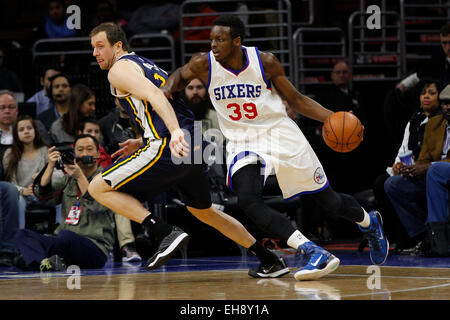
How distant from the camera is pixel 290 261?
7.26 metres

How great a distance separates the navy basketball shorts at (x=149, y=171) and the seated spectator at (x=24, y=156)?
10.5 ft

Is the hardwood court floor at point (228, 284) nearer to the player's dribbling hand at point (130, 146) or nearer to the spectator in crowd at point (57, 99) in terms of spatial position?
the player's dribbling hand at point (130, 146)

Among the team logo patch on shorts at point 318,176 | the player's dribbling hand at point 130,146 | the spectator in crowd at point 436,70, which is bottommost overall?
the team logo patch on shorts at point 318,176

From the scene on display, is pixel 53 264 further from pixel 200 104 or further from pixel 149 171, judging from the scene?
pixel 200 104

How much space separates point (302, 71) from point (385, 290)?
6.56m

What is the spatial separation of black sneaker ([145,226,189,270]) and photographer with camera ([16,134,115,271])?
6.66 ft

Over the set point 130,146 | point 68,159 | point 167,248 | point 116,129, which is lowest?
point 167,248

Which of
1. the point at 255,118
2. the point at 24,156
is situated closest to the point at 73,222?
the point at 24,156

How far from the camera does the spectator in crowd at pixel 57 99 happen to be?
30.1 ft

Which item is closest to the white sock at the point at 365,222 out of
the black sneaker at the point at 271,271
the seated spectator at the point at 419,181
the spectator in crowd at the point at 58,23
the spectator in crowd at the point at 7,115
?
the black sneaker at the point at 271,271

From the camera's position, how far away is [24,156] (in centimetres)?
827

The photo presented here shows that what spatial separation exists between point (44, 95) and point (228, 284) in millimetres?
5674

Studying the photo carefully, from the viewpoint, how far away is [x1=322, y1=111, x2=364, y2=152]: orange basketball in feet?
18.2
